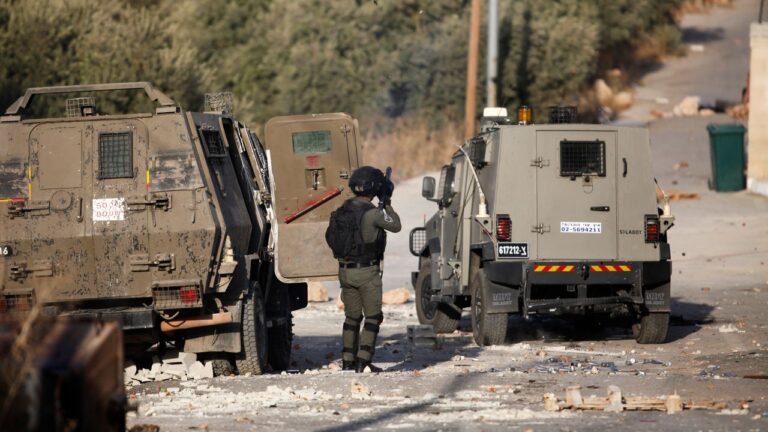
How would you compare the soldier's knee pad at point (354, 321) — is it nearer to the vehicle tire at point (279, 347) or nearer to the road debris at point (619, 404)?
the vehicle tire at point (279, 347)

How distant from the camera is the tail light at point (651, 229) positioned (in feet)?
47.9

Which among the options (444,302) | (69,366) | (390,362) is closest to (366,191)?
(390,362)

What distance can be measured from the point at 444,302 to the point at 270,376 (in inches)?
198

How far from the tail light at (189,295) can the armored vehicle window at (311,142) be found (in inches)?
129

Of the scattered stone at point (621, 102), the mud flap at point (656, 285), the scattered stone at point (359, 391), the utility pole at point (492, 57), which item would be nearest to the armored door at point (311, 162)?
the mud flap at point (656, 285)

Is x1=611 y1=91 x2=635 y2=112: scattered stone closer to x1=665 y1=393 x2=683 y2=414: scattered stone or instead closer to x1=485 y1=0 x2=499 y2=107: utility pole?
x1=485 y1=0 x2=499 y2=107: utility pole

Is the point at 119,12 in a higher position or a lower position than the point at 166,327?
higher

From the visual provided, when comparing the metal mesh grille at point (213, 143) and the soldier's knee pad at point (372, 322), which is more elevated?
the metal mesh grille at point (213, 143)

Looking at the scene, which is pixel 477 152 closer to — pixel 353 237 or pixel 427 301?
pixel 427 301

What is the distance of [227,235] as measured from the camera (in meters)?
11.8

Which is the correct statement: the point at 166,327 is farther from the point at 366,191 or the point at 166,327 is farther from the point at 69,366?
the point at 69,366

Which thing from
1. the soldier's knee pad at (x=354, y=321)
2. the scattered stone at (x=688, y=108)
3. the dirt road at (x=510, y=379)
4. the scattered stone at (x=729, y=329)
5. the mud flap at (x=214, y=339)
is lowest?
the dirt road at (x=510, y=379)

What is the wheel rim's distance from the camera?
56.9 feet

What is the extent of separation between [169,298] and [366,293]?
5.94 ft
